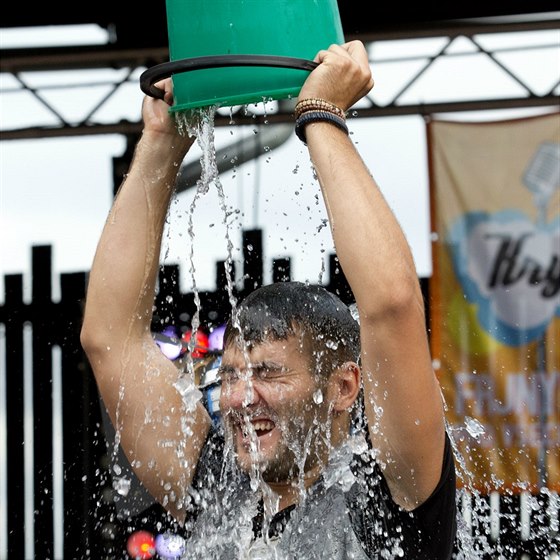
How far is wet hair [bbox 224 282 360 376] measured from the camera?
7.10 feet

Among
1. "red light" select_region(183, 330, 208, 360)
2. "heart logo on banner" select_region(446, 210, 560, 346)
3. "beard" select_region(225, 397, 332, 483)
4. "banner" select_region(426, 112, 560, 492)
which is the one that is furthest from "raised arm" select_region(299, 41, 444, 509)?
"heart logo on banner" select_region(446, 210, 560, 346)

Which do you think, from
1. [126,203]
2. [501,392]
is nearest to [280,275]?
[501,392]

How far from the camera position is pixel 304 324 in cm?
217

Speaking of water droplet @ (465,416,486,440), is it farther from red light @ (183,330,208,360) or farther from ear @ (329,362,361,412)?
ear @ (329,362,361,412)

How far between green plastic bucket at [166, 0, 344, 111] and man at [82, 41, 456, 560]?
48 mm

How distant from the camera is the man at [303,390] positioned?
1.86 meters

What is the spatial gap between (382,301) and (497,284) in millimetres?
3907

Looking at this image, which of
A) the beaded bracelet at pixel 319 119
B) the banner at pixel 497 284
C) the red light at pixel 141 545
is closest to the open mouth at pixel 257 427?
the beaded bracelet at pixel 319 119

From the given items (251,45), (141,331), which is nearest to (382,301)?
(251,45)

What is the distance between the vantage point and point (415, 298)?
6.07 feet

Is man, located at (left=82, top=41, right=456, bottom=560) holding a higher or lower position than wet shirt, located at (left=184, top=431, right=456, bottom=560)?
higher

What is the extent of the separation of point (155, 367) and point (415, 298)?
63 cm

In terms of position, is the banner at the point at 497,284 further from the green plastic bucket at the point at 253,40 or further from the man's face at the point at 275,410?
the green plastic bucket at the point at 253,40

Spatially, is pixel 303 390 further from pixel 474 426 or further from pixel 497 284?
pixel 497 284
